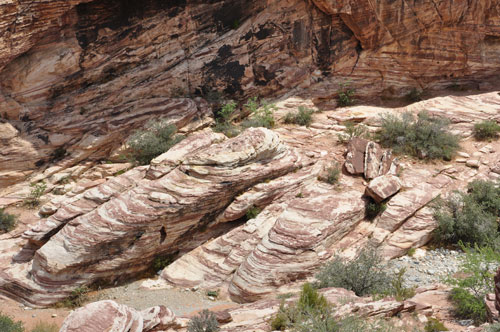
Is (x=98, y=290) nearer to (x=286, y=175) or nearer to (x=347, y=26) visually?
(x=286, y=175)

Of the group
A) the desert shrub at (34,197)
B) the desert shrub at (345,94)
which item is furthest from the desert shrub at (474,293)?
the desert shrub at (34,197)

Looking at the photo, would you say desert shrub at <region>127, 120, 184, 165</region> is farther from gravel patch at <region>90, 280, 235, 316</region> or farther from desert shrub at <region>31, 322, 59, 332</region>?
desert shrub at <region>31, 322, 59, 332</region>

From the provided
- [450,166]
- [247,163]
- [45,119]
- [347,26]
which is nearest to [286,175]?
[247,163]

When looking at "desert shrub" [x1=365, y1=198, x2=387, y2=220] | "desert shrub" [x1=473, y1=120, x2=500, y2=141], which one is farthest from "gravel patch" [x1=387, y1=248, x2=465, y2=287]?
"desert shrub" [x1=473, y1=120, x2=500, y2=141]

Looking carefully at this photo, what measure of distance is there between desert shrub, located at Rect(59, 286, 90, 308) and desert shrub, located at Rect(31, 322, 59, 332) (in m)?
0.81

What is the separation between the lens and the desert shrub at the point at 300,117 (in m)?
15.9

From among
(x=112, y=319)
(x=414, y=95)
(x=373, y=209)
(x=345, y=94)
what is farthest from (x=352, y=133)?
(x=112, y=319)

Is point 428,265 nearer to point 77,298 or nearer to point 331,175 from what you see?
point 331,175

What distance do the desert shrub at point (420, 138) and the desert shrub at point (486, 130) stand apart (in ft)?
3.40

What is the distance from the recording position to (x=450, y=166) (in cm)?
1374

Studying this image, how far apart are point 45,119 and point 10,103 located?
116cm

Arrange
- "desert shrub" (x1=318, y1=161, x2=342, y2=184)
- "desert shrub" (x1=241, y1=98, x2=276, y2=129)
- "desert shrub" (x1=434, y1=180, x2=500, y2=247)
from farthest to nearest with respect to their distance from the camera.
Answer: "desert shrub" (x1=241, y1=98, x2=276, y2=129) → "desert shrub" (x1=318, y1=161, x2=342, y2=184) → "desert shrub" (x1=434, y1=180, x2=500, y2=247)

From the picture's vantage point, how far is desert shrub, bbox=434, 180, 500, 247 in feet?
38.0

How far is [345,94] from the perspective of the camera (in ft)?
56.0
